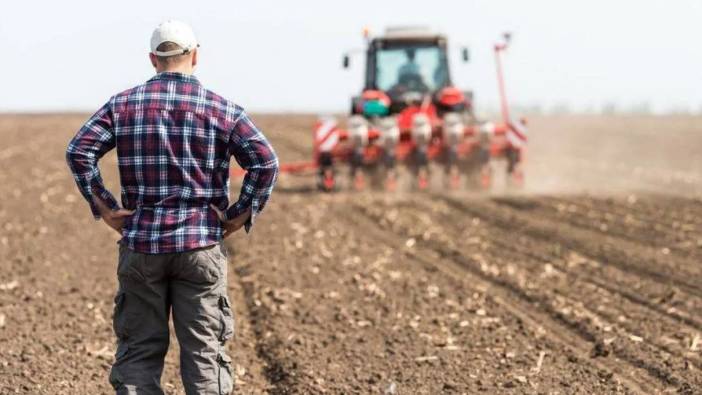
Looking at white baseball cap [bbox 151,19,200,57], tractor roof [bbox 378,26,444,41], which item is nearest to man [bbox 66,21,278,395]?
white baseball cap [bbox 151,19,200,57]

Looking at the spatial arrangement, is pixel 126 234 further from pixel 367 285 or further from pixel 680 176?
pixel 680 176

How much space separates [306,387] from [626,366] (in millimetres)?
1899

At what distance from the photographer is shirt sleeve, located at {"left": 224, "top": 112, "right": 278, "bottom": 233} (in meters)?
3.85

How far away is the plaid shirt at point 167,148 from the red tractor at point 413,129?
10.5 metres

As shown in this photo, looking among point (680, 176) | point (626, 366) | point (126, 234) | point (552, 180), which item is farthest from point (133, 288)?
point (680, 176)

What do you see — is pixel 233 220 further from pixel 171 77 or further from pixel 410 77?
pixel 410 77

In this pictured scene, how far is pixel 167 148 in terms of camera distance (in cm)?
379

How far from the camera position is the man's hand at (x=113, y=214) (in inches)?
153

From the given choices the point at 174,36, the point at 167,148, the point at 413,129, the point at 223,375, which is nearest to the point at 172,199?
the point at 167,148

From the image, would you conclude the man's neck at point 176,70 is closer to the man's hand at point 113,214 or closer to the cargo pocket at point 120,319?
the man's hand at point 113,214

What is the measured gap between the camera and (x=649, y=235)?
1074cm

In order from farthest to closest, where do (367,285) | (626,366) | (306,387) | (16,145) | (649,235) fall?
(16,145) → (649,235) → (367,285) → (626,366) → (306,387)

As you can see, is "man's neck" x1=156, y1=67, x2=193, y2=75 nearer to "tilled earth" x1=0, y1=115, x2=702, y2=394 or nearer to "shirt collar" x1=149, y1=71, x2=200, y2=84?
"shirt collar" x1=149, y1=71, x2=200, y2=84

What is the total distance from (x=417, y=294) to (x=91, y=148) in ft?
14.2
